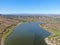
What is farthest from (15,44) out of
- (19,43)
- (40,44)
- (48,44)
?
(48,44)

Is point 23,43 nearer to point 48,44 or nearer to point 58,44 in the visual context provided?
point 48,44

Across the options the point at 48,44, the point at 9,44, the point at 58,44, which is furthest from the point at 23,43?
the point at 58,44

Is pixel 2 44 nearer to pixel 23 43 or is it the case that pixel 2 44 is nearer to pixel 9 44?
pixel 9 44

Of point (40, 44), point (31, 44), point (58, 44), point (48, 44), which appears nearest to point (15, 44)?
point (31, 44)

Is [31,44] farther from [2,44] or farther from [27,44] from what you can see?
[2,44]

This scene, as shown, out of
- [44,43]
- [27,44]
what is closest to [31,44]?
[27,44]

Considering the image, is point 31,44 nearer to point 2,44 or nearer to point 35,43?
point 35,43
